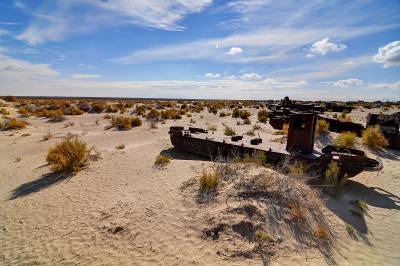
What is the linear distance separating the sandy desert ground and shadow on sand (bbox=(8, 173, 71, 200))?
0.04 meters

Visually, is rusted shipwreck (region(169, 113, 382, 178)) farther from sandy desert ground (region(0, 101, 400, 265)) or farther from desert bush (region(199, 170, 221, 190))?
desert bush (region(199, 170, 221, 190))

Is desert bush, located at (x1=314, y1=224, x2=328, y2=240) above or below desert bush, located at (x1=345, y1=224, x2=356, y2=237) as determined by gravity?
above

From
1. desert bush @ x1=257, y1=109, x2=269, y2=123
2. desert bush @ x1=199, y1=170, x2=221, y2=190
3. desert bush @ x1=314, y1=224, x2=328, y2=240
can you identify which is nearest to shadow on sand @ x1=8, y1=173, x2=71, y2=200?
desert bush @ x1=199, y1=170, x2=221, y2=190

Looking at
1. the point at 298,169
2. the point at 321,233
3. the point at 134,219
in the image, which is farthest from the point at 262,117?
the point at 134,219

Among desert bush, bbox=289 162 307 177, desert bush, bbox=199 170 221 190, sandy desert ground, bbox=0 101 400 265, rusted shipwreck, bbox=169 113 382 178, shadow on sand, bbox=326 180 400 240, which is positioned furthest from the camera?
rusted shipwreck, bbox=169 113 382 178

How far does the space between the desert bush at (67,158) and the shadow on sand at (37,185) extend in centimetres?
36

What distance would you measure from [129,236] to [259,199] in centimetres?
294

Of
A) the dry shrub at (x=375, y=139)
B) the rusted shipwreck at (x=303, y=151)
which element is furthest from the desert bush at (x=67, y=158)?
the dry shrub at (x=375, y=139)

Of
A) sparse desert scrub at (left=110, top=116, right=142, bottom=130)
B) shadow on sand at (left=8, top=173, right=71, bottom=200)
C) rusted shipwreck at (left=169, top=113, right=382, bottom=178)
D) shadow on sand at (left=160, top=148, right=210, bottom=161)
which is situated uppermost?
rusted shipwreck at (left=169, top=113, right=382, bottom=178)

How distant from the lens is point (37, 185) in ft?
30.6

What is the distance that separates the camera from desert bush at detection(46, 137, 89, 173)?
34.0ft

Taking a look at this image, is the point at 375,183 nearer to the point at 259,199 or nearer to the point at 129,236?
the point at 259,199

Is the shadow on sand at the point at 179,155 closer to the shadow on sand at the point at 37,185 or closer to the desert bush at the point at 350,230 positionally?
the shadow on sand at the point at 37,185

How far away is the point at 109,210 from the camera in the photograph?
23.6 feet
